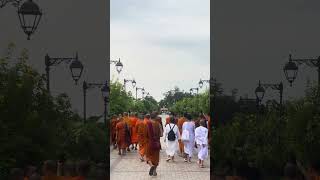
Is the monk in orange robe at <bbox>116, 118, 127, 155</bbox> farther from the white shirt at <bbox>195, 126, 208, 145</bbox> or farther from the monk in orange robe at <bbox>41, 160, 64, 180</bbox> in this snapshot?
the monk in orange robe at <bbox>41, 160, 64, 180</bbox>

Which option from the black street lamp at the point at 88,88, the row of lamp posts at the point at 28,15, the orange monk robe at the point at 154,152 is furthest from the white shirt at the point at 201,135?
the row of lamp posts at the point at 28,15

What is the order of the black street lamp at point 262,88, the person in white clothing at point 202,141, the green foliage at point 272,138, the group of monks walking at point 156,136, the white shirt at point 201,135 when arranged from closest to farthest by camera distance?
the green foliage at point 272,138, the black street lamp at point 262,88, the group of monks walking at point 156,136, the person in white clothing at point 202,141, the white shirt at point 201,135

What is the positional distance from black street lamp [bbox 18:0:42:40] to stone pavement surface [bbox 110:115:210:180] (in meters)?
7.30

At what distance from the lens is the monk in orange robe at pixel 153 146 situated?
58.0 feet

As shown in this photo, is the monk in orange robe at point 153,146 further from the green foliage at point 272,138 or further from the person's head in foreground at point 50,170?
the person's head in foreground at point 50,170

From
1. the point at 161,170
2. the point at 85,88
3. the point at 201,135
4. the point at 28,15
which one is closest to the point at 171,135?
the point at 201,135

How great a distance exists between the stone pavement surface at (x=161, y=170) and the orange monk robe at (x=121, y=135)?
93cm

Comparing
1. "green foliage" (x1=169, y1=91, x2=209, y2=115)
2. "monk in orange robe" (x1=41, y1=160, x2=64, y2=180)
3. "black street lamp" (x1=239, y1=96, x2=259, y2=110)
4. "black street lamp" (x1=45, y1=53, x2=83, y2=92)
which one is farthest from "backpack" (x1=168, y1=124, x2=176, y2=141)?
"monk in orange robe" (x1=41, y1=160, x2=64, y2=180)

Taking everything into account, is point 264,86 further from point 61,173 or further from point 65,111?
point 61,173

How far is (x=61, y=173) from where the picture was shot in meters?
10.2

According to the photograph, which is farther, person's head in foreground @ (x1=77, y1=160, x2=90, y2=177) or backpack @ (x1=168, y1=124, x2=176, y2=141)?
backpack @ (x1=168, y1=124, x2=176, y2=141)

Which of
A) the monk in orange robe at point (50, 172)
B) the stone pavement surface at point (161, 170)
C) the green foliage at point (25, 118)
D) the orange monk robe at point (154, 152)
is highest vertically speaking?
the green foliage at point (25, 118)

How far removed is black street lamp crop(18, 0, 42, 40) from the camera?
10.3 metres

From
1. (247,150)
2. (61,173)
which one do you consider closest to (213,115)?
(247,150)
